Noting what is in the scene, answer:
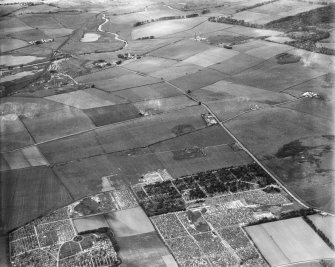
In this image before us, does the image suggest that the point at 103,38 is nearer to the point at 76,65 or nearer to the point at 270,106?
the point at 76,65

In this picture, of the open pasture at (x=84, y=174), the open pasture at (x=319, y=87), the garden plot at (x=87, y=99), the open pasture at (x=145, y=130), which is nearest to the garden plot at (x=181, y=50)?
the garden plot at (x=87, y=99)

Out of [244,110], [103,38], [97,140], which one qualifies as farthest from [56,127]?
[103,38]

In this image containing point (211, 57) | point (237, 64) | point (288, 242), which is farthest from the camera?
point (211, 57)

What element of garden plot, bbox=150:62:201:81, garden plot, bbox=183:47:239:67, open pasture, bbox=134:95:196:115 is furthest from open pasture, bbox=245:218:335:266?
garden plot, bbox=183:47:239:67

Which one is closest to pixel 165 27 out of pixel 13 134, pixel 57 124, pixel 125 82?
pixel 125 82

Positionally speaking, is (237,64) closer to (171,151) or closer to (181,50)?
(181,50)

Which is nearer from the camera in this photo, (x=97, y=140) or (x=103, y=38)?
(x=97, y=140)

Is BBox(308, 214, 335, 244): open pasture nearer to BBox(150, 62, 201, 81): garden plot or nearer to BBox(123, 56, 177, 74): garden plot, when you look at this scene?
BBox(150, 62, 201, 81): garden plot
